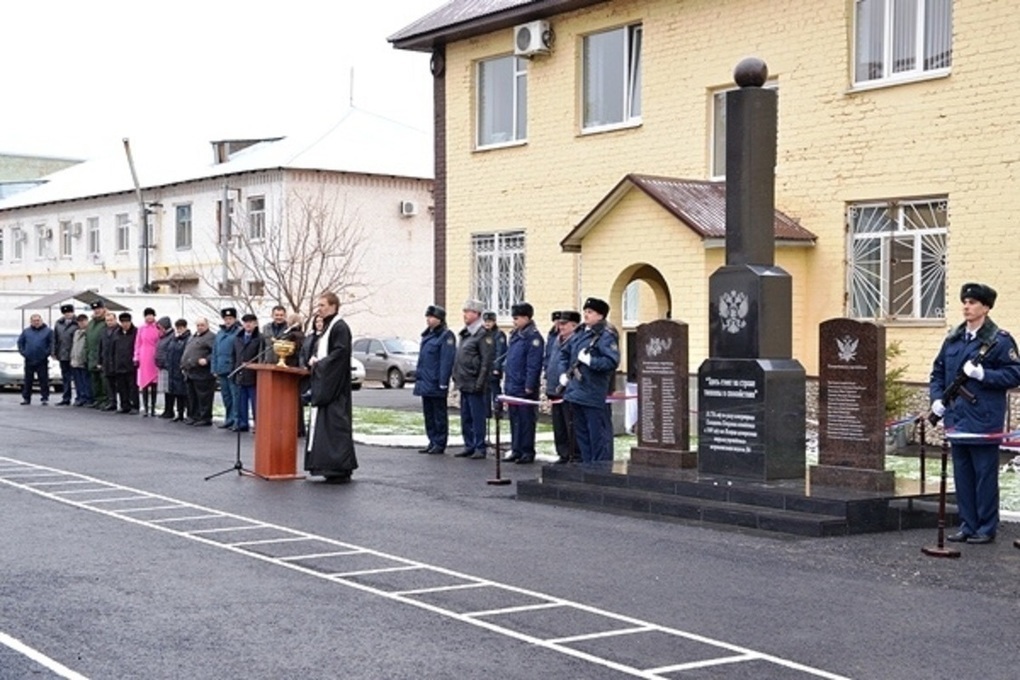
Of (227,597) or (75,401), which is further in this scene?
(75,401)

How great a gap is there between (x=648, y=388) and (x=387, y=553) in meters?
4.97

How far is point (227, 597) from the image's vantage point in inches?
370

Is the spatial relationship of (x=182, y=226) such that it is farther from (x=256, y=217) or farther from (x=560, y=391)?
(x=560, y=391)

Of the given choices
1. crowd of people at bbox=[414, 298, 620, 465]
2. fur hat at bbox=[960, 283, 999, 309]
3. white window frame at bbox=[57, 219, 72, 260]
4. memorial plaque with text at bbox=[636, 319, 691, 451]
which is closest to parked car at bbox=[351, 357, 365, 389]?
crowd of people at bbox=[414, 298, 620, 465]

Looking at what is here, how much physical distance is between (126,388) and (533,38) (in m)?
9.90

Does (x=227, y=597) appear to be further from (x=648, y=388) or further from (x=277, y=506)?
(x=648, y=388)

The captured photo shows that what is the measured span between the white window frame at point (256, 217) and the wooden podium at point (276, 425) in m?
32.1

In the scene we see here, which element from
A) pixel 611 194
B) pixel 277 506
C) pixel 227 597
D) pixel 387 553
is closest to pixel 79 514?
pixel 277 506

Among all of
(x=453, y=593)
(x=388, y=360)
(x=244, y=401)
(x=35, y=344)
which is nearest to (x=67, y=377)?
(x=35, y=344)

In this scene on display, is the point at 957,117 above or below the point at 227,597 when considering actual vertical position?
above

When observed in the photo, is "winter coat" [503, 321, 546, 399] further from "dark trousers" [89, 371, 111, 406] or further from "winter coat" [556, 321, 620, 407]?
"dark trousers" [89, 371, 111, 406]

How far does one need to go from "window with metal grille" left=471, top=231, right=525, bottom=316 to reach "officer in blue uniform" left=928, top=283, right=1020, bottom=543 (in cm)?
1553

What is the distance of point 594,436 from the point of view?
17.0 m

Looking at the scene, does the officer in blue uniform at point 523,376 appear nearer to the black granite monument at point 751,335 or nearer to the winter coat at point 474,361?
the winter coat at point 474,361
